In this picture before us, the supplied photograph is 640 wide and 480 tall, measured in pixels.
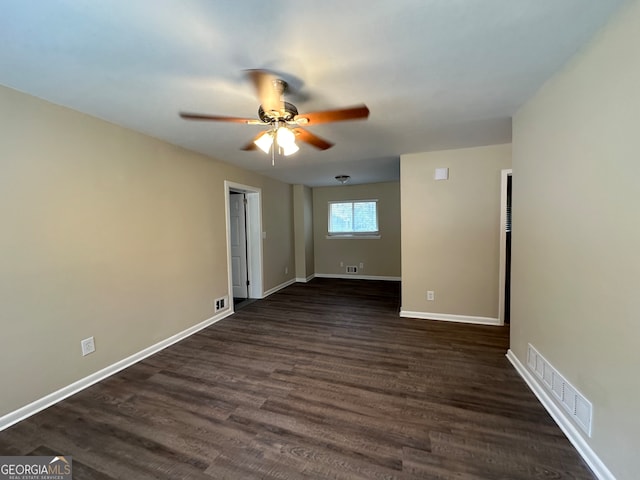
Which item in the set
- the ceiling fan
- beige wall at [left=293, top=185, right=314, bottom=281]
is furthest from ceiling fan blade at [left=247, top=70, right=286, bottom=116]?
beige wall at [left=293, top=185, right=314, bottom=281]

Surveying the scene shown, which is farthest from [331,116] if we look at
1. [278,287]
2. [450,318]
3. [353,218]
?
[353,218]

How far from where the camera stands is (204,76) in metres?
1.61

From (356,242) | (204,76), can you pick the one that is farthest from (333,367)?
(356,242)

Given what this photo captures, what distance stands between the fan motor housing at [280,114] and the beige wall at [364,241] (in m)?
4.51

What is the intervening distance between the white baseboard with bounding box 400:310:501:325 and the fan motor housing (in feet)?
9.86

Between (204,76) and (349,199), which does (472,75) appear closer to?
(204,76)

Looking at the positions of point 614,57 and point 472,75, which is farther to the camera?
point 472,75

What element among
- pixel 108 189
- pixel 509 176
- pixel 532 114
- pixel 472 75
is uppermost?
pixel 472 75

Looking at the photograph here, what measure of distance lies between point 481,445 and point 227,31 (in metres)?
2.60

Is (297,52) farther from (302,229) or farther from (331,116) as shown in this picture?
(302,229)

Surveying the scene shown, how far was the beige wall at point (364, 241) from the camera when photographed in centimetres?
592

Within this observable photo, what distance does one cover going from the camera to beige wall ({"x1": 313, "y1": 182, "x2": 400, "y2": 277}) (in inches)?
233

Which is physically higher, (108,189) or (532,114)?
(532,114)

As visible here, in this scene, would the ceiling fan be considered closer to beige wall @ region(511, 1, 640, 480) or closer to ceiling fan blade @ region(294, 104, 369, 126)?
ceiling fan blade @ region(294, 104, 369, 126)
